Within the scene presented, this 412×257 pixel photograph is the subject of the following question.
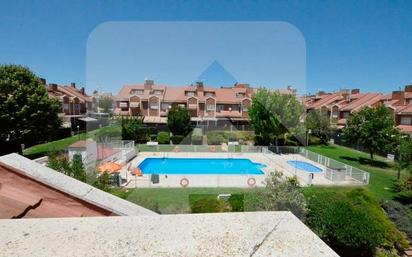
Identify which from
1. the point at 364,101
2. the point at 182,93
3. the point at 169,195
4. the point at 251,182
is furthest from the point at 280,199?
the point at 364,101

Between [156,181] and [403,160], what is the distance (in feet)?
57.2

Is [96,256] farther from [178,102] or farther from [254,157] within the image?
[178,102]

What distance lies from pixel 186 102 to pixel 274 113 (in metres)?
18.1

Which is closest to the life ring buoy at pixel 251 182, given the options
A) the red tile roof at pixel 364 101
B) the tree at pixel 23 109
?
the tree at pixel 23 109

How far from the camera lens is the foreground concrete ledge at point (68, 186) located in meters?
1.99

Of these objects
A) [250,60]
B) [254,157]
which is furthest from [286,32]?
[254,157]

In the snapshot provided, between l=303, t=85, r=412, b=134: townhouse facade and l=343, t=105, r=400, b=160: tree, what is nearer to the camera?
l=343, t=105, r=400, b=160: tree

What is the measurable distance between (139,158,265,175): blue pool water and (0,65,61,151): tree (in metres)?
10.1

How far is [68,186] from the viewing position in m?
2.05

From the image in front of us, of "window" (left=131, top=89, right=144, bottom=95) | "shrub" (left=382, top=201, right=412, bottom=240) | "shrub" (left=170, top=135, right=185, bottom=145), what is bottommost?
"shrub" (left=382, top=201, right=412, bottom=240)

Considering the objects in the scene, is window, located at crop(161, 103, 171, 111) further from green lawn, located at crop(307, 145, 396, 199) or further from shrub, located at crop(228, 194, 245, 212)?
shrub, located at crop(228, 194, 245, 212)

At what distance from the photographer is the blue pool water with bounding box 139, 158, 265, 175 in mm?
24009

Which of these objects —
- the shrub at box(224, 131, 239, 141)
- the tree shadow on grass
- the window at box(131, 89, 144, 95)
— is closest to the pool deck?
the tree shadow on grass

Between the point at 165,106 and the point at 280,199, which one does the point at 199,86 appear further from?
the point at 280,199
